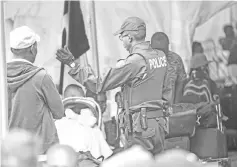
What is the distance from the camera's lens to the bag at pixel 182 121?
8180mm

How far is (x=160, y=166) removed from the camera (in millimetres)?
3223

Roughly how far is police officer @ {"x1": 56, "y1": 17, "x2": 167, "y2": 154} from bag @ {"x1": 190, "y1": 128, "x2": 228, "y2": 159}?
69.4 inches

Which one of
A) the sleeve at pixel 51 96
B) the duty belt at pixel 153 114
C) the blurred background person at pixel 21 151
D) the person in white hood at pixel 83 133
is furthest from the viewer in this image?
the person in white hood at pixel 83 133

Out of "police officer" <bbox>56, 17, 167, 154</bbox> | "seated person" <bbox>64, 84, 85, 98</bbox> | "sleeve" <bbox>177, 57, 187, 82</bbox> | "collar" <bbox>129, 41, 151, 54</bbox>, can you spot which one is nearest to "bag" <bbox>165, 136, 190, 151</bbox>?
"sleeve" <bbox>177, 57, 187, 82</bbox>

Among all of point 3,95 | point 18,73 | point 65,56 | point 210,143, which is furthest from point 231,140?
point 3,95

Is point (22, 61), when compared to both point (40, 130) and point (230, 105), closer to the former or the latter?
point (40, 130)

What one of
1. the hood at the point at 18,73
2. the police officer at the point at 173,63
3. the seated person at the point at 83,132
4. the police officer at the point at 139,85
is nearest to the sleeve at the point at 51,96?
the hood at the point at 18,73

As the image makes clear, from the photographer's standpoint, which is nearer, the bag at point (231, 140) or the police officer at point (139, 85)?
the police officer at point (139, 85)

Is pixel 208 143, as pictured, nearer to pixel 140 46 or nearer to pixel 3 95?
pixel 140 46

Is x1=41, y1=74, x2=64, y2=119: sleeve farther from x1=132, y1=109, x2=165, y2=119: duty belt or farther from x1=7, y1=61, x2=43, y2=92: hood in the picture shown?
x1=132, y1=109, x2=165, y2=119: duty belt

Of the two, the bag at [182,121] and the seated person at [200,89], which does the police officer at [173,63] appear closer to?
the seated person at [200,89]

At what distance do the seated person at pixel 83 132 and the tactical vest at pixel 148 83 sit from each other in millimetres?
981

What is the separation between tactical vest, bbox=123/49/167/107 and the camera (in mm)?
6750

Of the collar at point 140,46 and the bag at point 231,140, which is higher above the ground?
the collar at point 140,46
